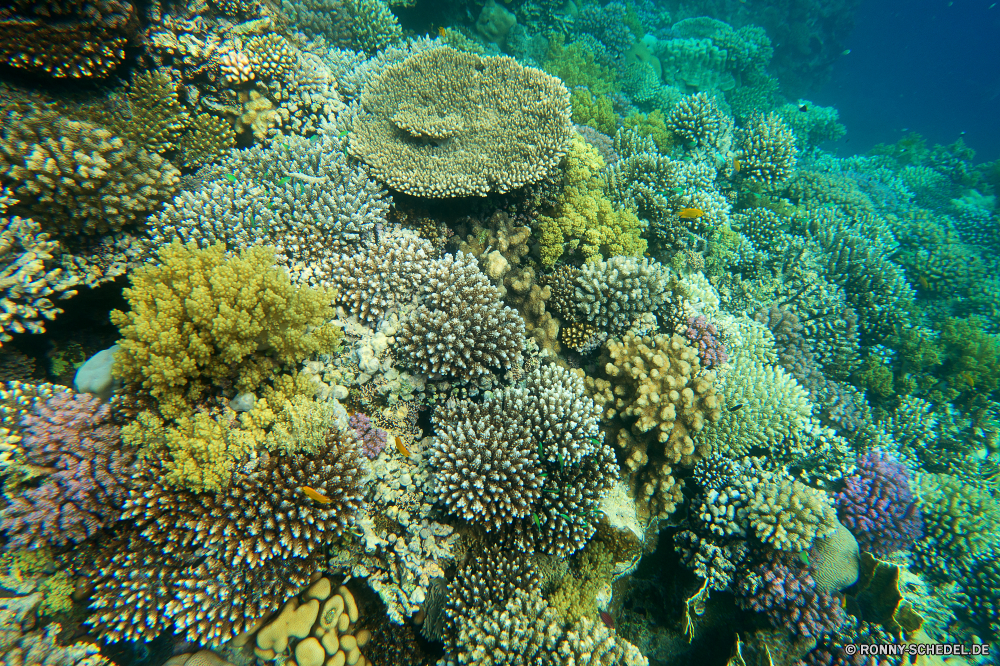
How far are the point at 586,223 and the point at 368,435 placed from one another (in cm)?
412

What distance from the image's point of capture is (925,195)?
15.2 m

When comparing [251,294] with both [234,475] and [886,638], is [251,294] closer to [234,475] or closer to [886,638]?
[234,475]

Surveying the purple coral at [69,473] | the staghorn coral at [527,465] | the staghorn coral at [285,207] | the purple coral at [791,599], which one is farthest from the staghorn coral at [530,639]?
the staghorn coral at [285,207]

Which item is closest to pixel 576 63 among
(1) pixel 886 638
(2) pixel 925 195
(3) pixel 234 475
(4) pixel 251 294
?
(4) pixel 251 294

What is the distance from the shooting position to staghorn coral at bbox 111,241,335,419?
10.6ft

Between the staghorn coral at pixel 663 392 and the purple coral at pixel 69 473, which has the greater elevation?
the staghorn coral at pixel 663 392

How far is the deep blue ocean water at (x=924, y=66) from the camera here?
60.7 m

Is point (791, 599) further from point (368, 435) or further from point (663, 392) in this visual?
point (368, 435)

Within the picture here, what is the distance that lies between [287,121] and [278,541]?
5.94 metres

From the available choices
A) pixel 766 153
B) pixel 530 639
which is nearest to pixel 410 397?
pixel 530 639

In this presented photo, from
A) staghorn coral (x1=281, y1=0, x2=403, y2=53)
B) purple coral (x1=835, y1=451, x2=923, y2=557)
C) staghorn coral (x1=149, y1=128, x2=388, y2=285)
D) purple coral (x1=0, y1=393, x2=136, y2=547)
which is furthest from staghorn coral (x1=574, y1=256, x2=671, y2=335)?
A: staghorn coral (x1=281, y1=0, x2=403, y2=53)

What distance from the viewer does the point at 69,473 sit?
300cm

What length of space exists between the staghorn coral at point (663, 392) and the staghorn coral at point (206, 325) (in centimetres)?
359

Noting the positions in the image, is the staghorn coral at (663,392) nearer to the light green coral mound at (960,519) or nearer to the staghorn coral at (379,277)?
the staghorn coral at (379,277)
